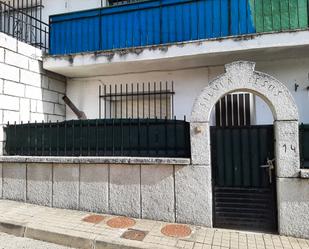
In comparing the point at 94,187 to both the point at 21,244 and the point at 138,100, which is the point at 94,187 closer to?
the point at 21,244

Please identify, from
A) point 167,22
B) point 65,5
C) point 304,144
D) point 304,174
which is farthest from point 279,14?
point 65,5

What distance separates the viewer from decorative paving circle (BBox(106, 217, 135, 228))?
4.58 metres

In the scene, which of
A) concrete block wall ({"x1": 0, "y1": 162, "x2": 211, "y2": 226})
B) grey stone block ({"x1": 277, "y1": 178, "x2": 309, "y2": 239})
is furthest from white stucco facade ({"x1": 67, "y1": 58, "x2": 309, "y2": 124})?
concrete block wall ({"x1": 0, "y1": 162, "x2": 211, "y2": 226})

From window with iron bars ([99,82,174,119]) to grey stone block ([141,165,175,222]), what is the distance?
256 cm

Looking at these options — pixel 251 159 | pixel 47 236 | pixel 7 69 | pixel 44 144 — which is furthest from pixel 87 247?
pixel 7 69

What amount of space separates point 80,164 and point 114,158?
2.48ft

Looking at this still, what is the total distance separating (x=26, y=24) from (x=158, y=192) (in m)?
5.86

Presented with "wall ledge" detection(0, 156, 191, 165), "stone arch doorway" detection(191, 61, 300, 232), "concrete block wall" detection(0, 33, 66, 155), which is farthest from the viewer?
"concrete block wall" detection(0, 33, 66, 155)

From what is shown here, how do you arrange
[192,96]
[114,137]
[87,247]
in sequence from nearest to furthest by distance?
[87,247] → [114,137] → [192,96]

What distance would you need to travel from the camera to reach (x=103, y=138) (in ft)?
17.5

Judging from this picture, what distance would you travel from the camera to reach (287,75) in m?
6.45

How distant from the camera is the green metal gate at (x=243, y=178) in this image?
4.49 meters

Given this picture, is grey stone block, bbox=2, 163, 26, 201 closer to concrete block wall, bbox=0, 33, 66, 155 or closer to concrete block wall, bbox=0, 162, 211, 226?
concrete block wall, bbox=0, 162, 211, 226

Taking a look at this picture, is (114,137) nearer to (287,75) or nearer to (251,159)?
(251,159)
